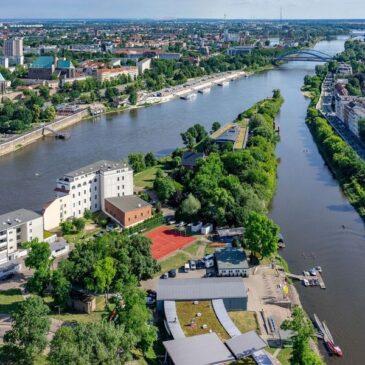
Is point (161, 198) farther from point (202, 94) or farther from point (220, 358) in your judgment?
point (202, 94)

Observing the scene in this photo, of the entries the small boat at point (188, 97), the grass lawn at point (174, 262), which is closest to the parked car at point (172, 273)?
the grass lawn at point (174, 262)

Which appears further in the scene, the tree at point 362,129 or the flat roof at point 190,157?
the tree at point 362,129

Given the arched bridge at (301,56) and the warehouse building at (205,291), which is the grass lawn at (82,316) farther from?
the arched bridge at (301,56)

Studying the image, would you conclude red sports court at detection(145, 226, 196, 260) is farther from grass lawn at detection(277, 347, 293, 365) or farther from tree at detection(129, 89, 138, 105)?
tree at detection(129, 89, 138, 105)

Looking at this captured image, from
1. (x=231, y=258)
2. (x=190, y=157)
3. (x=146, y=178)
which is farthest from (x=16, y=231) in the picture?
(x=190, y=157)

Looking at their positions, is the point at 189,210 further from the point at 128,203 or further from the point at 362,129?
the point at 362,129

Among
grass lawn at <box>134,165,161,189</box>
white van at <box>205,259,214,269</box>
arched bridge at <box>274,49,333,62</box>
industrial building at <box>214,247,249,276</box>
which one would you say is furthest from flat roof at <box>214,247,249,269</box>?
arched bridge at <box>274,49,333,62</box>
